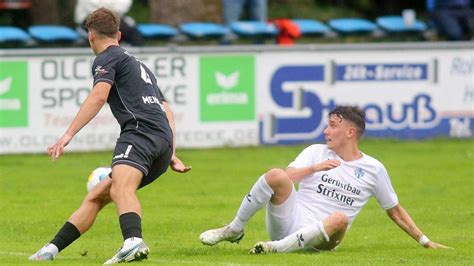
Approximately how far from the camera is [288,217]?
10195 mm

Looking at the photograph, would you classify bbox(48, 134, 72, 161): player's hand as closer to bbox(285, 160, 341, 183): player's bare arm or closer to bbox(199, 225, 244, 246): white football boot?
bbox(199, 225, 244, 246): white football boot

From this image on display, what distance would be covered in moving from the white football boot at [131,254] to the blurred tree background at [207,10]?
15024mm

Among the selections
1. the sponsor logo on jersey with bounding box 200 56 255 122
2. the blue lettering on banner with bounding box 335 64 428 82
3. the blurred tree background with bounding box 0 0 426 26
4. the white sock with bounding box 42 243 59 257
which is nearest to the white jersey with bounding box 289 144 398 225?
the white sock with bounding box 42 243 59 257

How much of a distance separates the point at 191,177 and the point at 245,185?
110 cm

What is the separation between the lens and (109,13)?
9594 millimetres

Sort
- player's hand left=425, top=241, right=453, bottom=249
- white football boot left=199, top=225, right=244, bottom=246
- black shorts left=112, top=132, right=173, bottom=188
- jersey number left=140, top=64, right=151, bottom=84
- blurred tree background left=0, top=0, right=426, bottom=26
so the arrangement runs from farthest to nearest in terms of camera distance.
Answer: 1. blurred tree background left=0, top=0, right=426, bottom=26
2. player's hand left=425, top=241, right=453, bottom=249
3. white football boot left=199, top=225, right=244, bottom=246
4. jersey number left=140, top=64, right=151, bottom=84
5. black shorts left=112, top=132, right=173, bottom=188

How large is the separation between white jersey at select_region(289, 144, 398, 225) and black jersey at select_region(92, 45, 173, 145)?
49.7 inches

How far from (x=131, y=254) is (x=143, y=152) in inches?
30.0

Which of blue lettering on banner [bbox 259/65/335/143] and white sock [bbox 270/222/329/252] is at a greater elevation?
white sock [bbox 270/222/329/252]

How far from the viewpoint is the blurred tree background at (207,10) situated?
24.2 m

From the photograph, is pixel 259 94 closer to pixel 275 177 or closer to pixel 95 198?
pixel 275 177

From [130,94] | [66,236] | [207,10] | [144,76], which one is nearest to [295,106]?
[207,10]

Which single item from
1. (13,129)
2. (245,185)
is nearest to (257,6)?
(13,129)

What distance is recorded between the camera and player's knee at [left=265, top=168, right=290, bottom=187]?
9.98m
